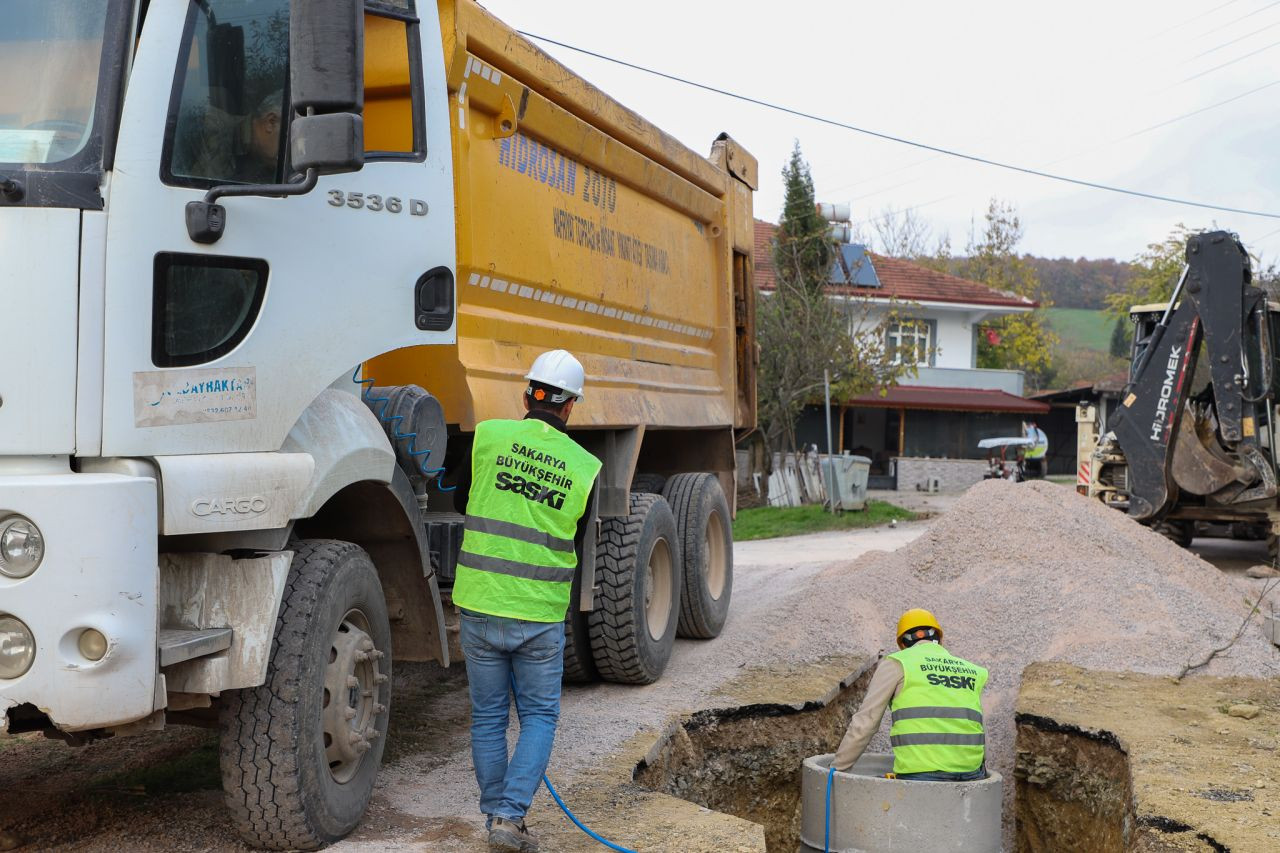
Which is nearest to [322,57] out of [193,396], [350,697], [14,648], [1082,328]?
[193,396]

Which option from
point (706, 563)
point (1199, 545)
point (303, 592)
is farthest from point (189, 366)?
point (1199, 545)

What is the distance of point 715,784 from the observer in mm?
6637

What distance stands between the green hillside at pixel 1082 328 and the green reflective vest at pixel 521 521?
76459 mm

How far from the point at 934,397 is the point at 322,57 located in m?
29.9

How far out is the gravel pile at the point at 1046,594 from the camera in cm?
832

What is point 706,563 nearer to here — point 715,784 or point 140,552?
point 715,784

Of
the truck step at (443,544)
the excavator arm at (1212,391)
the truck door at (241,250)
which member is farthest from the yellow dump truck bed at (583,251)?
the excavator arm at (1212,391)

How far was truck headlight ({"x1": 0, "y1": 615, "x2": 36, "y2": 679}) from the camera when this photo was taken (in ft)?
11.2

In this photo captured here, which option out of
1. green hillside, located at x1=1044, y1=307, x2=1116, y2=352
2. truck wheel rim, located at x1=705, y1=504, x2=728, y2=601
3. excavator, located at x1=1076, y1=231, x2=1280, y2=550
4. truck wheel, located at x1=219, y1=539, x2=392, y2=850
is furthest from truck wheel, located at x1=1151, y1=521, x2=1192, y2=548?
green hillside, located at x1=1044, y1=307, x2=1116, y2=352

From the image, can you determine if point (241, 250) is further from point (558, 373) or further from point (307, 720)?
point (307, 720)

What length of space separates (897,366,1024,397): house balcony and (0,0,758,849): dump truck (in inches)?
1114

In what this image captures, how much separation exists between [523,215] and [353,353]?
1.82 m

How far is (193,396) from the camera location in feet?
12.3

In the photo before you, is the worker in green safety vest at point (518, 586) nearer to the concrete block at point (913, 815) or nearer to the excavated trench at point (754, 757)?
the excavated trench at point (754, 757)
